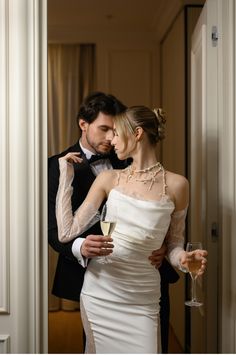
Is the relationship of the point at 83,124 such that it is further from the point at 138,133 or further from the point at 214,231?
the point at 214,231

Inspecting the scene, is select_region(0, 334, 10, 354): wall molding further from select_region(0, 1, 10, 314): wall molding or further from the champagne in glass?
the champagne in glass

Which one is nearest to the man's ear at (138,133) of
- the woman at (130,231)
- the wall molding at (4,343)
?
the woman at (130,231)

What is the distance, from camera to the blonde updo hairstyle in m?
2.17

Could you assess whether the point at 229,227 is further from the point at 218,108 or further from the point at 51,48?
the point at 51,48

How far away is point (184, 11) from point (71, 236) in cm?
225

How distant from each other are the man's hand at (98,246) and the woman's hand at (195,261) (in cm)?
30

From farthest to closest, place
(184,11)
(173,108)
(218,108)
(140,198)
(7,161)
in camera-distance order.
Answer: (173,108) < (184,11) < (218,108) < (140,198) < (7,161)

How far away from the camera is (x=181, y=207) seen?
2217mm

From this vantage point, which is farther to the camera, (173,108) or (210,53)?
(173,108)

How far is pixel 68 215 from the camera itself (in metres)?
2.19

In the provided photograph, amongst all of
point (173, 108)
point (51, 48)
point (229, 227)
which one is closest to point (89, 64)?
point (51, 48)

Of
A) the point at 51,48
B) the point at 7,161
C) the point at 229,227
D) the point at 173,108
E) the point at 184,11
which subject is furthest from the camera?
the point at 51,48

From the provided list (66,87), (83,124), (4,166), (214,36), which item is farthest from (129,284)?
(66,87)

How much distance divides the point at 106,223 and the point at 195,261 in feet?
1.27
